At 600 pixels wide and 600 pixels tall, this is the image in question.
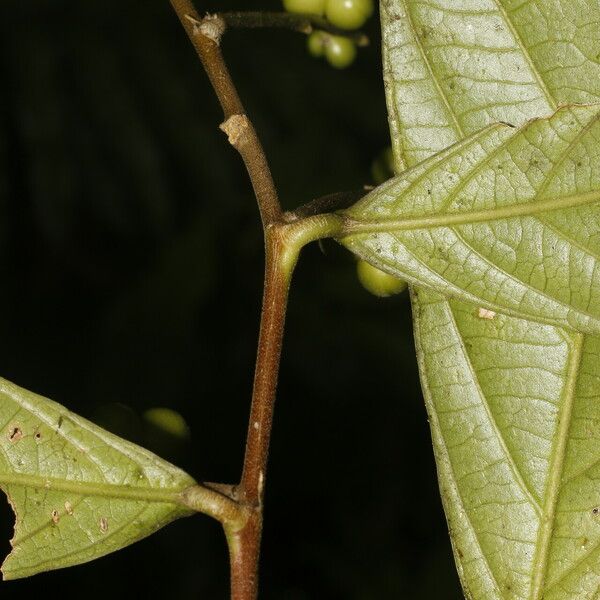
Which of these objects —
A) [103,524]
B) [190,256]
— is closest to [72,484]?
[103,524]

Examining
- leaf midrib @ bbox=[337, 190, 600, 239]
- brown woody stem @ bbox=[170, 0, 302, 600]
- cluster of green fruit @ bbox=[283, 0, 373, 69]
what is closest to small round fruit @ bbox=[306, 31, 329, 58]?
cluster of green fruit @ bbox=[283, 0, 373, 69]

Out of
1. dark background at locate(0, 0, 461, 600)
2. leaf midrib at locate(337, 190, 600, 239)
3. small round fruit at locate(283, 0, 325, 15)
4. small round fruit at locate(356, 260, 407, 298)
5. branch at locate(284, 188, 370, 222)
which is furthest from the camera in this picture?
dark background at locate(0, 0, 461, 600)

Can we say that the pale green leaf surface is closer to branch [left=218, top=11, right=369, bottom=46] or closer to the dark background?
branch [left=218, top=11, right=369, bottom=46]

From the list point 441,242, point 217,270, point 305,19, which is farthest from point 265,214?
point 217,270

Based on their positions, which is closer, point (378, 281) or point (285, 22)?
point (378, 281)

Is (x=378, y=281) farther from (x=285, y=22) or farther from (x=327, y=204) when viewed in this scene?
(x=285, y=22)

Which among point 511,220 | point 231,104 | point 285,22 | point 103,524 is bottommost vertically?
point 103,524

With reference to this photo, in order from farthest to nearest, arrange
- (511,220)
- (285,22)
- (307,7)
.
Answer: (307,7) → (285,22) → (511,220)

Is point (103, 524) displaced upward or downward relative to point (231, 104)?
downward
